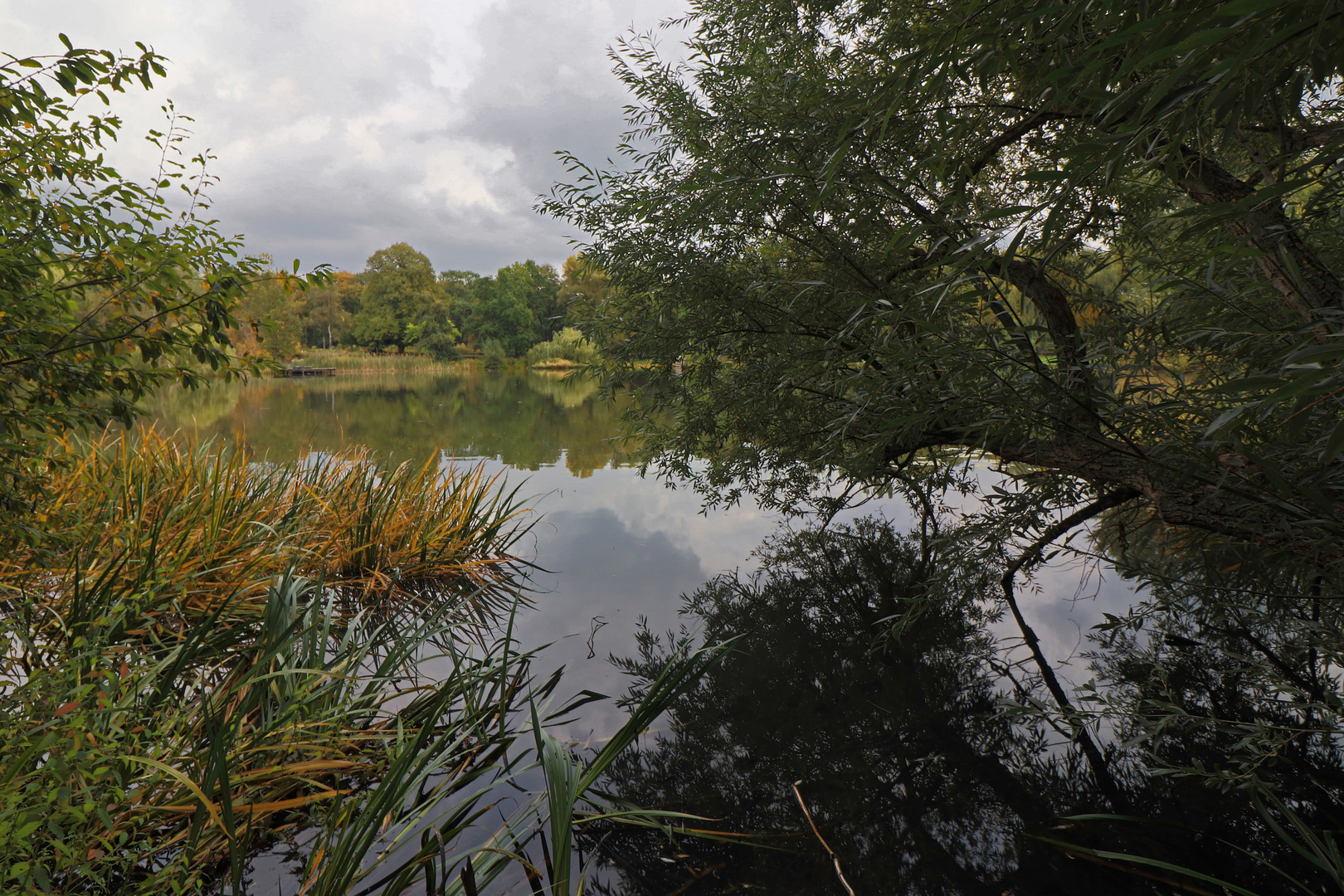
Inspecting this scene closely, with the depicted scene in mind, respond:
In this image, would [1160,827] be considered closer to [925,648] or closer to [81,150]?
[925,648]

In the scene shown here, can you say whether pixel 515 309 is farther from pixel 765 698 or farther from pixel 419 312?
pixel 765 698

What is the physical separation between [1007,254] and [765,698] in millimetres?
2479

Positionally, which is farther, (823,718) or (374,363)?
(374,363)

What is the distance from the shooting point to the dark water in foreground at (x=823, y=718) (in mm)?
1988

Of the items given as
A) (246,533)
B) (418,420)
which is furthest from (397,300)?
(246,533)

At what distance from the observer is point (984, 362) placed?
1.82 m

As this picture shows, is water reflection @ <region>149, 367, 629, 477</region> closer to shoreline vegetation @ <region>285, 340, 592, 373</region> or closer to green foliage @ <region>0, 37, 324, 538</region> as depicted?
green foliage @ <region>0, 37, 324, 538</region>

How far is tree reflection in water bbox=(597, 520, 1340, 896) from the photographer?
194 centimetres

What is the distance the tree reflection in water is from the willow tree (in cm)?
92

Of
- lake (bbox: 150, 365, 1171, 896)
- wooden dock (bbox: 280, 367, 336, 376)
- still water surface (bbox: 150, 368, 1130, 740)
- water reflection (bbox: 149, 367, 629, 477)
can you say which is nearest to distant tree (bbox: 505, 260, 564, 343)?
wooden dock (bbox: 280, 367, 336, 376)

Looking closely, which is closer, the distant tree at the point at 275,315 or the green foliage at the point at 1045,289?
the green foliage at the point at 1045,289

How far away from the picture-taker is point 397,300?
48594 millimetres

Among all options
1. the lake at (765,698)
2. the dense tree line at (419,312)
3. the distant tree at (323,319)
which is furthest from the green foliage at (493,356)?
the lake at (765,698)

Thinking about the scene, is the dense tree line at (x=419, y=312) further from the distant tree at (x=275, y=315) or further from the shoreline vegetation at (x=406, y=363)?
the shoreline vegetation at (x=406, y=363)
